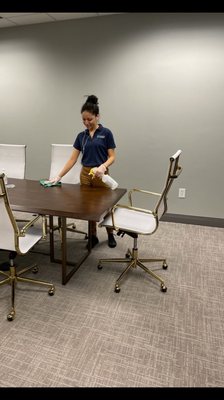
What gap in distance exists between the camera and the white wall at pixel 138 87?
10.2ft

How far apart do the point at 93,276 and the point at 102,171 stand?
2.99 ft

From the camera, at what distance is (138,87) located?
132 inches

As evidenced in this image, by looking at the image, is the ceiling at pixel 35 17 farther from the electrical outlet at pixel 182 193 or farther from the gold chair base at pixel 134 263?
the gold chair base at pixel 134 263

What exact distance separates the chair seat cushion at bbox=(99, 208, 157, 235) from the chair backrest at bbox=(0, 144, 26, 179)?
4.31ft

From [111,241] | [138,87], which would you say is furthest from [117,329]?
[138,87]

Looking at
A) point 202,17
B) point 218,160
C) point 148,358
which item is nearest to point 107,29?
point 202,17

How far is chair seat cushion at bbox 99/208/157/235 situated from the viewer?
2.05m

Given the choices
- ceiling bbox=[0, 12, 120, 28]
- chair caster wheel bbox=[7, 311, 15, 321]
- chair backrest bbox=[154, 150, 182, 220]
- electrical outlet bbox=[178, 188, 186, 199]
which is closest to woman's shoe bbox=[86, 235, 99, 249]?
chair backrest bbox=[154, 150, 182, 220]

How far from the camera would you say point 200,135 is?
3.29 metres

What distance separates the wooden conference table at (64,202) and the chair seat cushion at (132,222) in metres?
0.17

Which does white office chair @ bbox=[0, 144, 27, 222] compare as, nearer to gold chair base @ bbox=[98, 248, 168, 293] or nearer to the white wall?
the white wall

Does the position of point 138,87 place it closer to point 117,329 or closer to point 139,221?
point 139,221

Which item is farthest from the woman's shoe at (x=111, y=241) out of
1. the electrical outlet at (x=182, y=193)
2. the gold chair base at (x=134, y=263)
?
the electrical outlet at (x=182, y=193)
